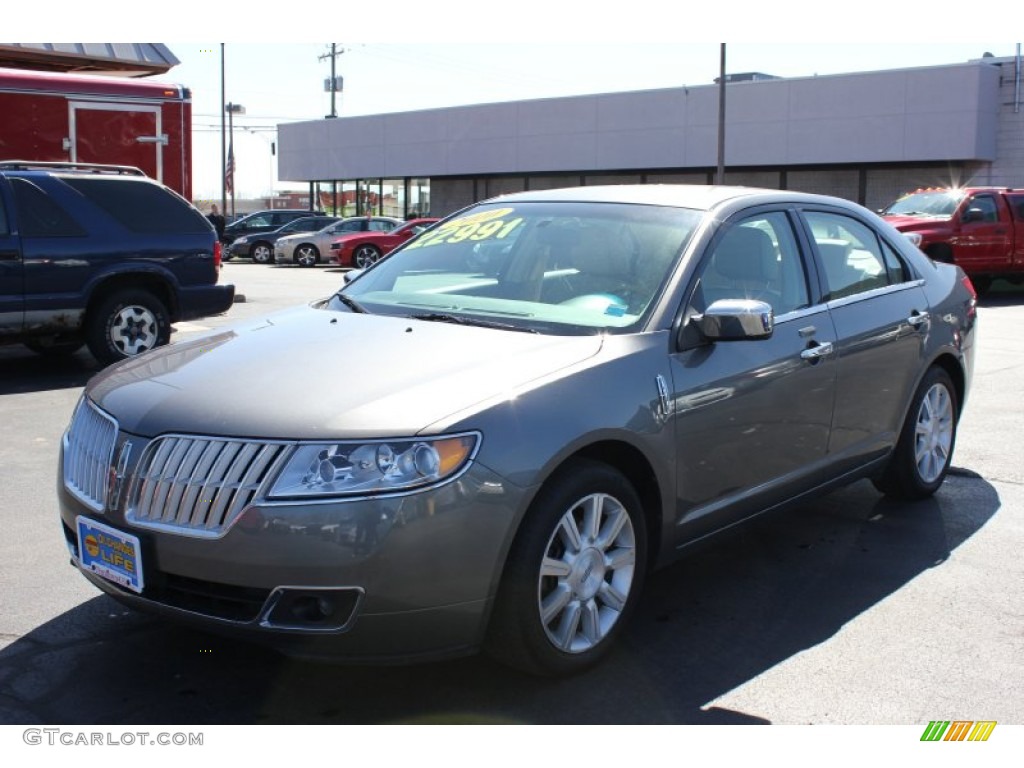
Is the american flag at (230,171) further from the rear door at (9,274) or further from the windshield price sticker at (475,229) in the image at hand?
the windshield price sticker at (475,229)

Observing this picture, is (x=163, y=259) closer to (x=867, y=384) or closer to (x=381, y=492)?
(x=867, y=384)

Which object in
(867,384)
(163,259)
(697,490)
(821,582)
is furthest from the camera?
(163,259)

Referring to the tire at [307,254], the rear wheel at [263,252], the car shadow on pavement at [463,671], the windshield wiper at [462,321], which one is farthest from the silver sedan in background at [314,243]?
the car shadow on pavement at [463,671]

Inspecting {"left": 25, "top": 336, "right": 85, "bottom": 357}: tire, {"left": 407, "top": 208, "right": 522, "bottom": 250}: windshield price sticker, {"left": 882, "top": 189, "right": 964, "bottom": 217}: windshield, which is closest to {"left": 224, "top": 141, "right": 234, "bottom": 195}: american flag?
{"left": 882, "top": 189, "right": 964, "bottom": 217}: windshield

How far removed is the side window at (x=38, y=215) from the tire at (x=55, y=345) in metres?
0.96

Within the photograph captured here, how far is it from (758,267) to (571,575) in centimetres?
182

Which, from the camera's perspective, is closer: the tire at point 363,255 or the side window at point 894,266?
the side window at point 894,266

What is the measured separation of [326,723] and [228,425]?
961 millimetres

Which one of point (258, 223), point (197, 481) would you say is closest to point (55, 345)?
point (197, 481)

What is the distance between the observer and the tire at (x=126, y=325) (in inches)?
391

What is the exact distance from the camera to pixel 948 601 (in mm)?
4508

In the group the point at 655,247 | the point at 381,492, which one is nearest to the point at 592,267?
the point at 655,247

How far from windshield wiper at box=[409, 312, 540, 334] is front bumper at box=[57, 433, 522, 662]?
0.94 m
